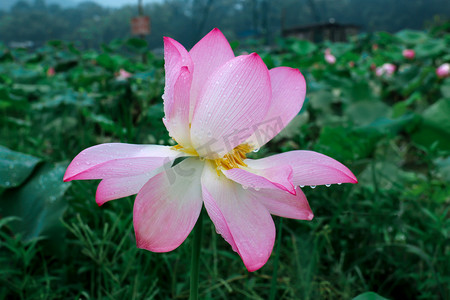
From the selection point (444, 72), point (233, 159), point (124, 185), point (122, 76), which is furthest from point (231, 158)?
point (444, 72)

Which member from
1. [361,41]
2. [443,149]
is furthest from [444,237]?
[361,41]

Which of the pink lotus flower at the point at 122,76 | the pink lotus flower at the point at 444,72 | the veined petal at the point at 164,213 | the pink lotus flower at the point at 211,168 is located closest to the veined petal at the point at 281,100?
the pink lotus flower at the point at 211,168

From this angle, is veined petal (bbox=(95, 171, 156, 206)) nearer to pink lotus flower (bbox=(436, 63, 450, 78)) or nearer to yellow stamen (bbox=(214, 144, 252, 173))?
yellow stamen (bbox=(214, 144, 252, 173))

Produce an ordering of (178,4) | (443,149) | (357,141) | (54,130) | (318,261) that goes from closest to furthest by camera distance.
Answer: (318,261), (357,141), (443,149), (54,130), (178,4)

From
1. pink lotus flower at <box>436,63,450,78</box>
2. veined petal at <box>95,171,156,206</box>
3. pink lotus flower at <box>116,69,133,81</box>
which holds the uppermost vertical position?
veined petal at <box>95,171,156,206</box>

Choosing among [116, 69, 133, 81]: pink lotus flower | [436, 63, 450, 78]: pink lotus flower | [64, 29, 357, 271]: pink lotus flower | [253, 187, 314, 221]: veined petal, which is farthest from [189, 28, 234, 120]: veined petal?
[436, 63, 450, 78]: pink lotus flower

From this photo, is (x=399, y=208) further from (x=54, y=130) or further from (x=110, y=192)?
(x=54, y=130)

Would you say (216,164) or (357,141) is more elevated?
(216,164)

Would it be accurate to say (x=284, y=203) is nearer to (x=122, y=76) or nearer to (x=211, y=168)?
(x=211, y=168)
